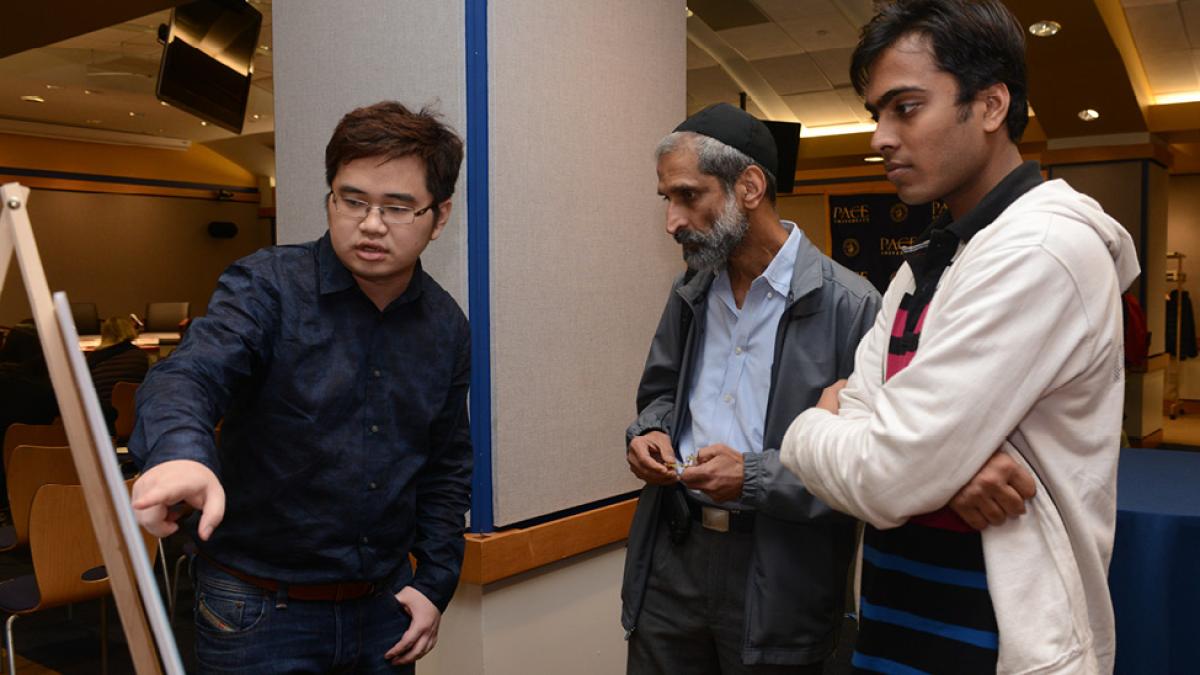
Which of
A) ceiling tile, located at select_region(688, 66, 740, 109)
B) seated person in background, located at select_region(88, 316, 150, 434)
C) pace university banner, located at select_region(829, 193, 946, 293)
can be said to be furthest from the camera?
ceiling tile, located at select_region(688, 66, 740, 109)

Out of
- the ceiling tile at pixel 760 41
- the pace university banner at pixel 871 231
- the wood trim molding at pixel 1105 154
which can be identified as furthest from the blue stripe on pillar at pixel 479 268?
the wood trim molding at pixel 1105 154

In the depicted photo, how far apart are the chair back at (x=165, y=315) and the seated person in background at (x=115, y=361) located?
768 centimetres

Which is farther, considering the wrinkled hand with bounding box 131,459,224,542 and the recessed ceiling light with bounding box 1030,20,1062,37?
the recessed ceiling light with bounding box 1030,20,1062,37

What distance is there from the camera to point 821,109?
11.9 meters

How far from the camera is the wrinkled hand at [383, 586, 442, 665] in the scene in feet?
5.39

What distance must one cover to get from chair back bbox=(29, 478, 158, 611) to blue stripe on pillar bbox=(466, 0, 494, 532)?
1528mm

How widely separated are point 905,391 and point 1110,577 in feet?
4.89

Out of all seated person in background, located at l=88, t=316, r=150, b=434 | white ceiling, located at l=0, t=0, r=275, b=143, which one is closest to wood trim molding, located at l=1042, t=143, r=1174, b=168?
white ceiling, located at l=0, t=0, r=275, b=143

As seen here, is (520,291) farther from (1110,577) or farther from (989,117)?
(1110,577)

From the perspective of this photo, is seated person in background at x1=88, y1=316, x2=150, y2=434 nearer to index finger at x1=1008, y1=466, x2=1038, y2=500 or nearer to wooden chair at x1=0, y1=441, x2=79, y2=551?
wooden chair at x1=0, y1=441, x2=79, y2=551

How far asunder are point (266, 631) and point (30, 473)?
3.12m

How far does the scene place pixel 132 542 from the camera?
0.79m

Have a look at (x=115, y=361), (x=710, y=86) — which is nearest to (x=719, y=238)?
(x=115, y=361)

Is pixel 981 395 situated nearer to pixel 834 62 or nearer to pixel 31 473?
pixel 31 473
